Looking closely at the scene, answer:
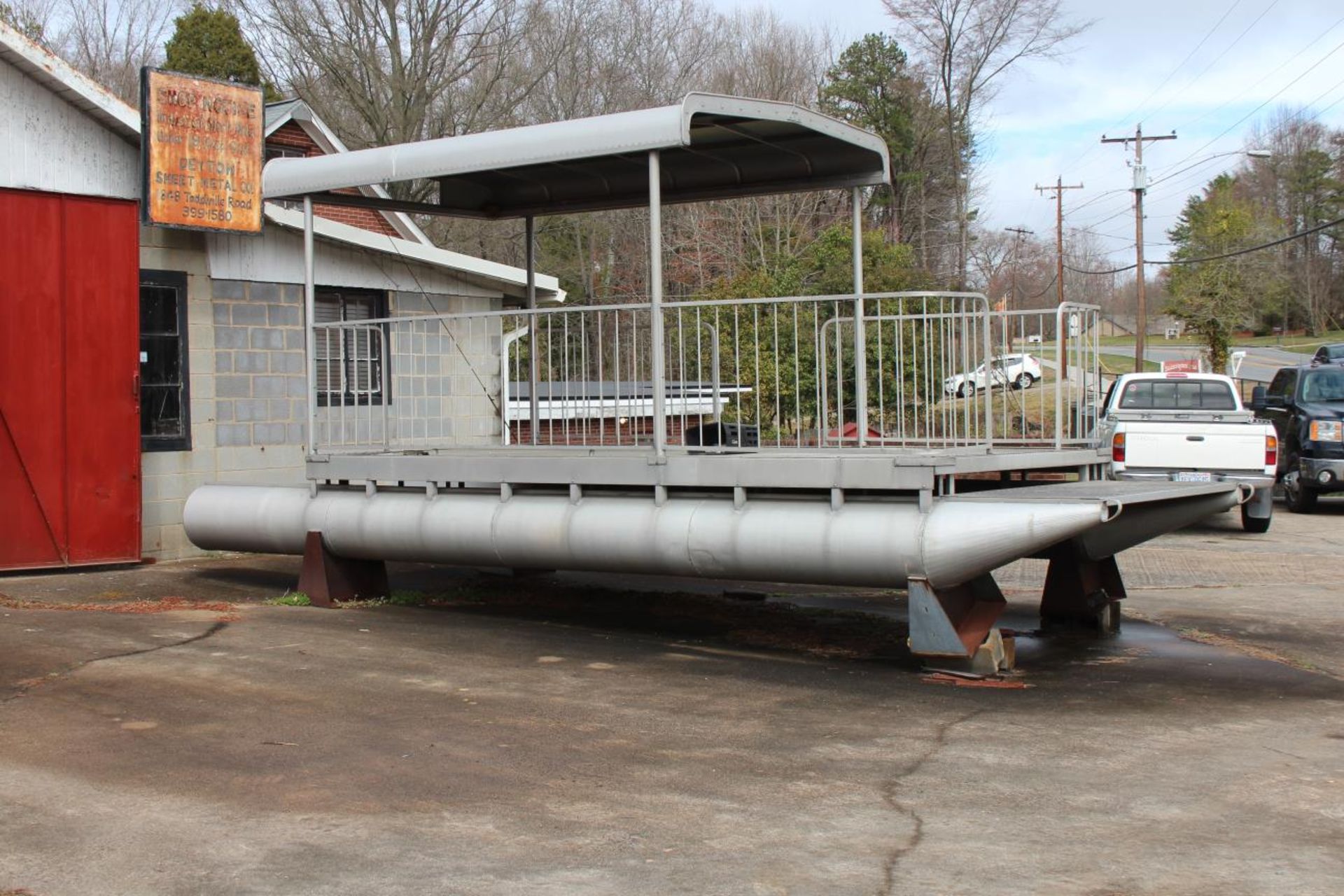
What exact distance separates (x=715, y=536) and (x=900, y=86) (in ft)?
121

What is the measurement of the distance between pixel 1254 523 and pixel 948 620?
33.0 feet

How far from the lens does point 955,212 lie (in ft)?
143

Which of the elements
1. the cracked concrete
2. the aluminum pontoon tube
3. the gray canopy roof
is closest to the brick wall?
the gray canopy roof

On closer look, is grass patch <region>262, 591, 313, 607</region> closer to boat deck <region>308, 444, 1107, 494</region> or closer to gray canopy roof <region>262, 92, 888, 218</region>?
boat deck <region>308, 444, 1107, 494</region>

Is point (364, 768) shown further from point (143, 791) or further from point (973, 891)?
point (973, 891)

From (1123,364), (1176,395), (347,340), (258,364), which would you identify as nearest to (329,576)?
(258,364)

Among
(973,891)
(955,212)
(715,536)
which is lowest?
(973,891)

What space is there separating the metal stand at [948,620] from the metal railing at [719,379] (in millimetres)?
1025

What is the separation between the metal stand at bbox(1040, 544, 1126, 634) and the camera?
9.07 metres

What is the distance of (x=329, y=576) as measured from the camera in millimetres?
9758

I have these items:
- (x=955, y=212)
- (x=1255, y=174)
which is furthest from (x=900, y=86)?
(x=1255, y=174)

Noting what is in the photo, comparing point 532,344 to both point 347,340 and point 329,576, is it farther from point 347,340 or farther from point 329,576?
point 347,340

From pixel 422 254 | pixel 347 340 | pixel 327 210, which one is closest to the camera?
pixel 347 340

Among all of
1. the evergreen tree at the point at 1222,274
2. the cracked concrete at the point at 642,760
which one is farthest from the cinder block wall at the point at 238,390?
the evergreen tree at the point at 1222,274
